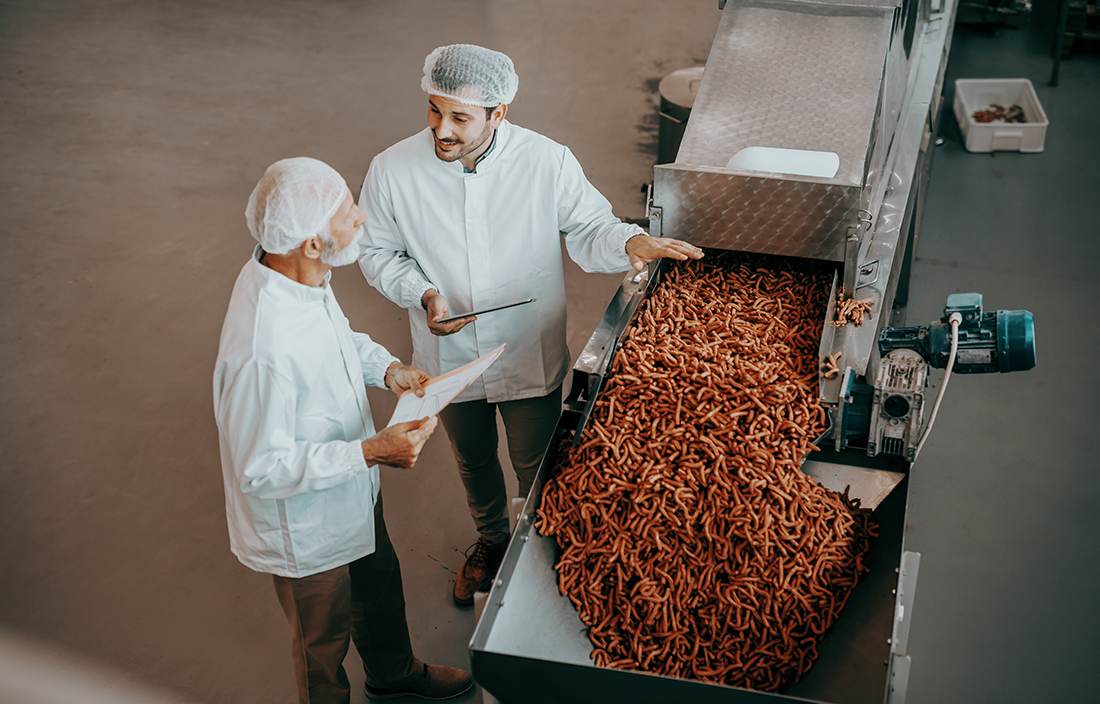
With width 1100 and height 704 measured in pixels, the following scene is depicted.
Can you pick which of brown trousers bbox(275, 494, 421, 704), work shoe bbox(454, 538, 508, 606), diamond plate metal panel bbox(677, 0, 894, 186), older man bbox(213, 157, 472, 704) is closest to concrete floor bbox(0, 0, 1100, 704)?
work shoe bbox(454, 538, 508, 606)

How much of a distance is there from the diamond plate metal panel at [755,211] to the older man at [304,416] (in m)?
0.94

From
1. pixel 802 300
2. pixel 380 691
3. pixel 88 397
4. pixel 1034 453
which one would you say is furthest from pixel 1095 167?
pixel 88 397

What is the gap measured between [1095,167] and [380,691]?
4889mm

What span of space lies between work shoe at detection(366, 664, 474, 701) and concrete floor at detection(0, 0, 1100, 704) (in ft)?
0.50

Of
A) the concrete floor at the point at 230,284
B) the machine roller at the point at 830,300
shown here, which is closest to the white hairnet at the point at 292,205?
the machine roller at the point at 830,300

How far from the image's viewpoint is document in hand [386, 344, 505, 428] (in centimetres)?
256

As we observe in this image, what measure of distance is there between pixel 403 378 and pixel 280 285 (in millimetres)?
573

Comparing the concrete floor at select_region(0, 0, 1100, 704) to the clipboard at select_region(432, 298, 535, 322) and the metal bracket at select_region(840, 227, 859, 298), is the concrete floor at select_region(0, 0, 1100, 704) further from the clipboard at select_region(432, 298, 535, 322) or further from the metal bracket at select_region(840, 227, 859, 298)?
the metal bracket at select_region(840, 227, 859, 298)

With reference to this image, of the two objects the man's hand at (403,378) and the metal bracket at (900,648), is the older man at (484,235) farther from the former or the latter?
the metal bracket at (900,648)

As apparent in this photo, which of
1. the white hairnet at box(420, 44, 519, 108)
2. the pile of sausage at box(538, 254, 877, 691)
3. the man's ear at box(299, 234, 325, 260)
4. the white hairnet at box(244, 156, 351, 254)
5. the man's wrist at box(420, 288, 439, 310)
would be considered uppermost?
the white hairnet at box(420, 44, 519, 108)

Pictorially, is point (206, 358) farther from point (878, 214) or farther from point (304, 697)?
point (878, 214)

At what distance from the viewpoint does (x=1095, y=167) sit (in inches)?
223

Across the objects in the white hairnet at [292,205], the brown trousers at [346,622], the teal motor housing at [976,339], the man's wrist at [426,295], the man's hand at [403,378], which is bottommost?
the brown trousers at [346,622]

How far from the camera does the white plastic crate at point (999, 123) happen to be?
18.9 ft
